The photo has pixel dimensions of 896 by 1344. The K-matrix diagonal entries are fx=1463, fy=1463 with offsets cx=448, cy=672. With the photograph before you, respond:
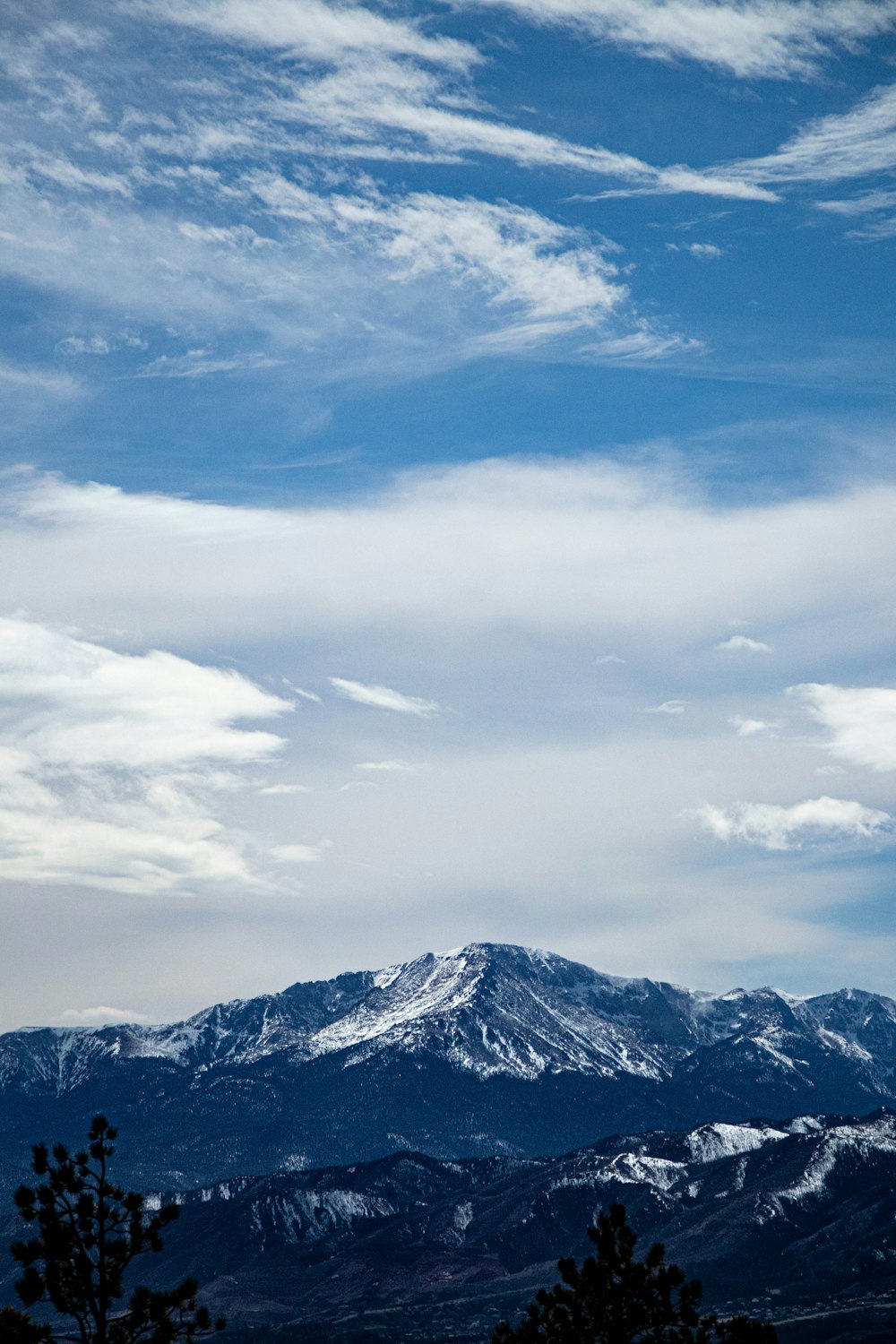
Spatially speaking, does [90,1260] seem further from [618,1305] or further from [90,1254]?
[618,1305]

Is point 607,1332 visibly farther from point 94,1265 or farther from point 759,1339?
point 94,1265

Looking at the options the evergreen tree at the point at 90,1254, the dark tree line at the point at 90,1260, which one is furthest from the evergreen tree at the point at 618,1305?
the evergreen tree at the point at 90,1254

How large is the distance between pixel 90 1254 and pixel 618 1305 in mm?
23941

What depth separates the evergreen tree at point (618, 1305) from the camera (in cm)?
5850

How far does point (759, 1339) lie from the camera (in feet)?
177

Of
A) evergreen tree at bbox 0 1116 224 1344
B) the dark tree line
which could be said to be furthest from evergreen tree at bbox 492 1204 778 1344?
evergreen tree at bbox 0 1116 224 1344

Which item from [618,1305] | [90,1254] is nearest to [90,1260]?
[90,1254]

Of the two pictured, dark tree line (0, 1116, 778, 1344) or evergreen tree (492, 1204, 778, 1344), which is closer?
dark tree line (0, 1116, 778, 1344)

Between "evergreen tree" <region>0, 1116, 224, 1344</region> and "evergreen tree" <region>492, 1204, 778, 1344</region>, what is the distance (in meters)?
17.0

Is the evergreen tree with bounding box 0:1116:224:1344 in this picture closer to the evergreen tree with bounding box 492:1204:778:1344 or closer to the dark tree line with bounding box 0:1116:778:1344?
the dark tree line with bounding box 0:1116:778:1344

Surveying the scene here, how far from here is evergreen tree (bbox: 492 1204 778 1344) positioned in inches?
2303

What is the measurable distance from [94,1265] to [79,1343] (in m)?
2.62

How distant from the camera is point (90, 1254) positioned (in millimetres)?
46938

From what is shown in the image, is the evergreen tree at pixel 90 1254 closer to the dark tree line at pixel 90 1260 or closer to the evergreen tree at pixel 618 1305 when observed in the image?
the dark tree line at pixel 90 1260
